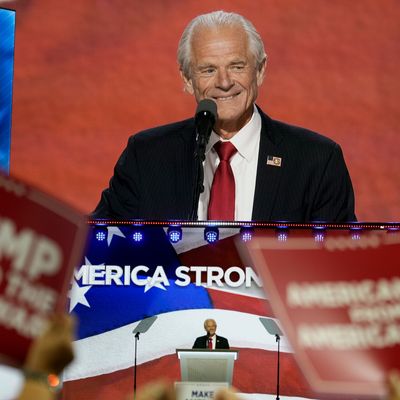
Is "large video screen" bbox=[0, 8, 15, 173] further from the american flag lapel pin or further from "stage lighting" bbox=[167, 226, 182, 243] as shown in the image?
"stage lighting" bbox=[167, 226, 182, 243]

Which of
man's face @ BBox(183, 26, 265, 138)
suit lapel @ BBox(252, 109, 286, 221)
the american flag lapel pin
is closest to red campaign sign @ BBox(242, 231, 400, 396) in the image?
suit lapel @ BBox(252, 109, 286, 221)

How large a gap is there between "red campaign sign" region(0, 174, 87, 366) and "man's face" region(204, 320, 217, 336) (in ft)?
4.23

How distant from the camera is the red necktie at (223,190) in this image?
362 cm

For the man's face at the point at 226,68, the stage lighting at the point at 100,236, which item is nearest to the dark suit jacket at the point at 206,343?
the stage lighting at the point at 100,236

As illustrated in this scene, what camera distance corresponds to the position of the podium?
7.99 feet

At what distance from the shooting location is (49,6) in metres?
5.32

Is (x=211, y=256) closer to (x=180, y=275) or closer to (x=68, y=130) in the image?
(x=180, y=275)

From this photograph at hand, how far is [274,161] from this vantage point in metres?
3.86

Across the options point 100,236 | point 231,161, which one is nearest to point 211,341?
point 100,236

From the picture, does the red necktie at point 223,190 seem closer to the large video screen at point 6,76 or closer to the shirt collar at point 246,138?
the shirt collar at point 246,138

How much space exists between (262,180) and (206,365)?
1.41m

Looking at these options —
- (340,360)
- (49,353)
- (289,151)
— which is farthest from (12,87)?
(49,353)

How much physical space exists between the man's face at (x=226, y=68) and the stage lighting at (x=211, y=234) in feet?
5.05

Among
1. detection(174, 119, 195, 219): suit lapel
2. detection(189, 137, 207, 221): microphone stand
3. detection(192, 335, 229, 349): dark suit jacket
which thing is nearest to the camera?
detection(192, 335, 229, 349): dark suit jacket
